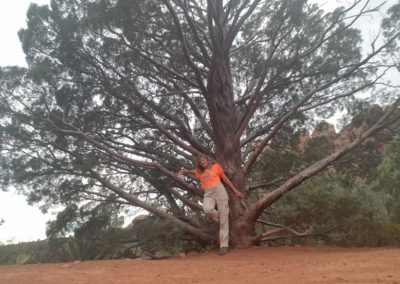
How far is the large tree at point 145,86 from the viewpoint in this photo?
6.12 meters

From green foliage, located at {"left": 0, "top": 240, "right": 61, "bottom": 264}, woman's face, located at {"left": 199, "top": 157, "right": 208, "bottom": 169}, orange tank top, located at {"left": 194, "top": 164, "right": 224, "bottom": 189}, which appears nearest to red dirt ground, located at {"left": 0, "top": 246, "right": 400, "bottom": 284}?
orange tank top, located at {"left": 194, "top": 164, "right": 224, "bottom": 189}

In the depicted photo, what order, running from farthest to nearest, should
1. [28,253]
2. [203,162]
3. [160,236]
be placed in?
[28,253], [160,236], [203,162]

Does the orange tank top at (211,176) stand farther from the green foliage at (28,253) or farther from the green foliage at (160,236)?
the green foliage at (28,253)

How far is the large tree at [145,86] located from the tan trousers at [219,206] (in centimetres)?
80

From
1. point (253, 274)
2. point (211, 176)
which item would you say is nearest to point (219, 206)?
point (211, 176)

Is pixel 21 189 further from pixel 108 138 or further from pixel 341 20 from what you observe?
→ pixel 341 20

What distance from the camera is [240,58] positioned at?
8.28 m

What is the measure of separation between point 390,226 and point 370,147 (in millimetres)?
2172

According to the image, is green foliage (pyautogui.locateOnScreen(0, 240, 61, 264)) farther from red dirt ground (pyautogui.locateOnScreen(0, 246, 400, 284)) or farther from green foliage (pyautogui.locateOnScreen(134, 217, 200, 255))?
red dirt ground (pyautogui.locateOnScreen(0, 246, 400, 284))

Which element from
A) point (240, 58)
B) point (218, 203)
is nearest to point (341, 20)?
point (240, 58)

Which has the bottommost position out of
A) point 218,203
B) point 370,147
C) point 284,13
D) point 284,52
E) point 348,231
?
point 348,231

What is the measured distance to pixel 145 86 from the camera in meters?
7.31

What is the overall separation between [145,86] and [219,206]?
11.9 feet

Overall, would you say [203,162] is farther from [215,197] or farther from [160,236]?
[160,236]
